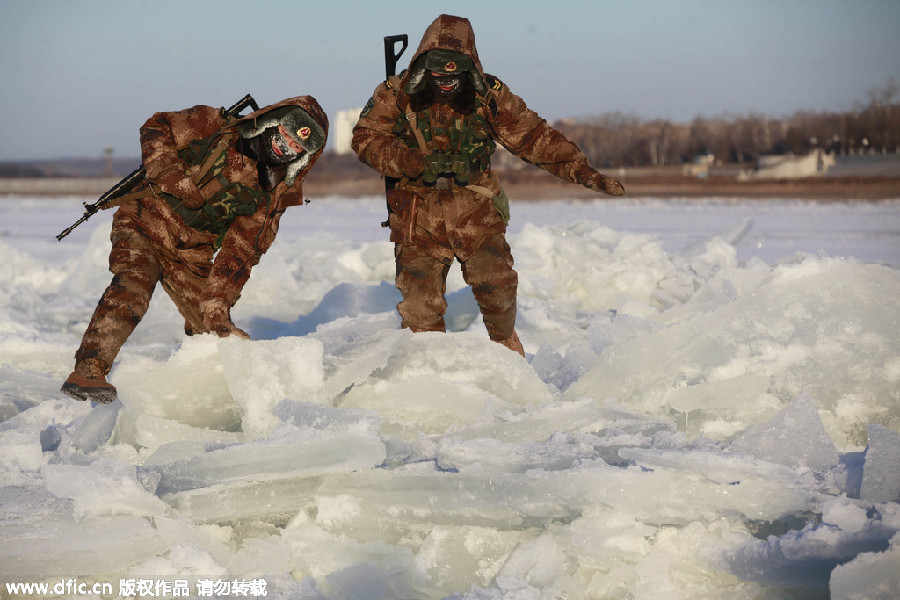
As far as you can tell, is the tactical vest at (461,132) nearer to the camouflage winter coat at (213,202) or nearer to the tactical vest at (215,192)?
the camouflage winter coat at (213,202)

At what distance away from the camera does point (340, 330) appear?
3902 mm

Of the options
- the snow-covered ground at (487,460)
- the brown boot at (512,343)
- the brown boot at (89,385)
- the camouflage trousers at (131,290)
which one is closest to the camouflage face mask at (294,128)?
the camouflage trousers at (131,290)

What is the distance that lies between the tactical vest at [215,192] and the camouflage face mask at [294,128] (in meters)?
0.12

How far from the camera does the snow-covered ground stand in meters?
2.51

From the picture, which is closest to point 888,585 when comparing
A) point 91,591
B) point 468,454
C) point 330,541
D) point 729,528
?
point 729,528

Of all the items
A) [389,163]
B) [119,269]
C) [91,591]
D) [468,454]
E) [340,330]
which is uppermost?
[389,163]

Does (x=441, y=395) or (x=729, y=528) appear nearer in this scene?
(x=729, y=528)

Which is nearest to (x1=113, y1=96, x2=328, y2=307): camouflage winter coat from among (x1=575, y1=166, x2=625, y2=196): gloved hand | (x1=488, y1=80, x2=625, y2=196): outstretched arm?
(x1=488, y1=80, x2=625, y2=196): outstretched arm

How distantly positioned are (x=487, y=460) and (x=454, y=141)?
159 centimetres

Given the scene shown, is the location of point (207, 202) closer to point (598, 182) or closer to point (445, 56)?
point (445, 56)

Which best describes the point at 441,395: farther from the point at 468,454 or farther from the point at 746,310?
the point at 746,310

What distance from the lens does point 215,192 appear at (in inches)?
149

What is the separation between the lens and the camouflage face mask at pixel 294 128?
3.67 m

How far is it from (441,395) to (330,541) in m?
0.94
